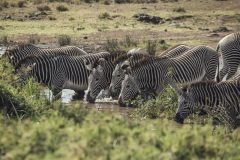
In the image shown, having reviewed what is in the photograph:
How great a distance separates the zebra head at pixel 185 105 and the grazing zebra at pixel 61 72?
12.9ft

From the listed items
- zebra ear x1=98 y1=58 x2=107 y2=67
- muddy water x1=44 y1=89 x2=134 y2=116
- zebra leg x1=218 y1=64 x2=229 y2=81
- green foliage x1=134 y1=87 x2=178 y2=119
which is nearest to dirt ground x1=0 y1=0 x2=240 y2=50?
zebra leg x1=218 y1=64 x2=229 y2=81

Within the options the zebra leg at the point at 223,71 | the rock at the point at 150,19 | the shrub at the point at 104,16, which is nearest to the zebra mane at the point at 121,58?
the zebra leg at the point at 223,71

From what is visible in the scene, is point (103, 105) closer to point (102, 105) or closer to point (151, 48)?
point (102, 105)

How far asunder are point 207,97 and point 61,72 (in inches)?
199

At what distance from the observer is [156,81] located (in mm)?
14094

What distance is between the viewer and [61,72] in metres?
15.3

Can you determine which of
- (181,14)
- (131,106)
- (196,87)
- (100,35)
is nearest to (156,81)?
(131,106)

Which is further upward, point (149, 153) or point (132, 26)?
point (149, 153)

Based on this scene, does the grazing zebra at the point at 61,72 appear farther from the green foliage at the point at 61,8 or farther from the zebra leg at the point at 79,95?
the green foliage at the point at 61,8

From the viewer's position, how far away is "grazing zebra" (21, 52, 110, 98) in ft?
49.4

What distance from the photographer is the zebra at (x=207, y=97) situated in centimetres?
1130

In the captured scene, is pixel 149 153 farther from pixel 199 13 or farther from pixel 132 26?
pixel 199 13

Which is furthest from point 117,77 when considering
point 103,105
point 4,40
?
point 4,40

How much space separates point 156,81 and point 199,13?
2189 centimetres
